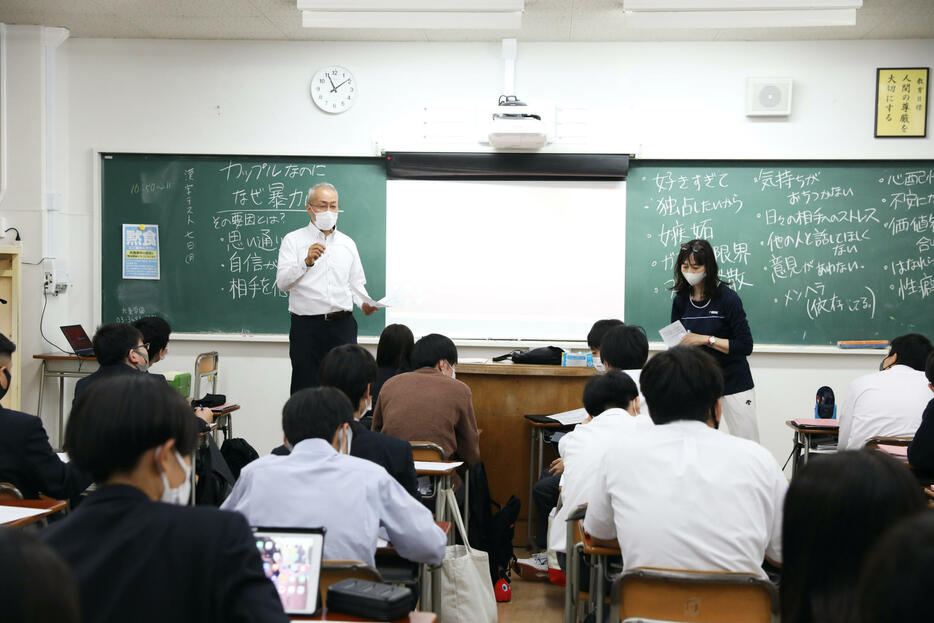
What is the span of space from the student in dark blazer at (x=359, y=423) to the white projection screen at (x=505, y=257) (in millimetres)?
3073

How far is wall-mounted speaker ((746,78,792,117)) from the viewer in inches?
229

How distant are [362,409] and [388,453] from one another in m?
0.39

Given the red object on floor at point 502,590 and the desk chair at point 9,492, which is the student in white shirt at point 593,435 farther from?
the desk chair at point 9,492

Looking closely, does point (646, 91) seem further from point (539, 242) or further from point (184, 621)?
point (184, 621)

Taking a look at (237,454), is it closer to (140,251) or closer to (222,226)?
(222,226)

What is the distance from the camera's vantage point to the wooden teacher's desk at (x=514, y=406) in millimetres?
4809

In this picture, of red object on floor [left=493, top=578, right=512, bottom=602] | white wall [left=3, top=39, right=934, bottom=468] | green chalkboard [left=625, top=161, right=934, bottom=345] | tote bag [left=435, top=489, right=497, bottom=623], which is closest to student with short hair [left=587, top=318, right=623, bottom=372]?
red object on floor [left=493, top=578, right=512, bottom=602]

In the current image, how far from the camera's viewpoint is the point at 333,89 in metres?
6.06

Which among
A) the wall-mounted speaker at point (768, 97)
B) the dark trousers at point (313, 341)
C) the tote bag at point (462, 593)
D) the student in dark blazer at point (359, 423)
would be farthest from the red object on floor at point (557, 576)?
the wall-mounted speaker at point (768, 97)

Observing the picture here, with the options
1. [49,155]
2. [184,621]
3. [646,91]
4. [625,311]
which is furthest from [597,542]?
[49,155]

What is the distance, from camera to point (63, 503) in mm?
2492

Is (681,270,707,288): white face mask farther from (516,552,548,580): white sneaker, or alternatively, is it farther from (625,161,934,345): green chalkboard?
(516,552,548,580): white sneaker

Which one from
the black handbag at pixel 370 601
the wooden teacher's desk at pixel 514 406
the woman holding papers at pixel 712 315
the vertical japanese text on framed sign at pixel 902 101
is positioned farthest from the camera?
the vertical japanese text on framed sign at pixel 902 101

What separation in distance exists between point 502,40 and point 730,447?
4.46 m
